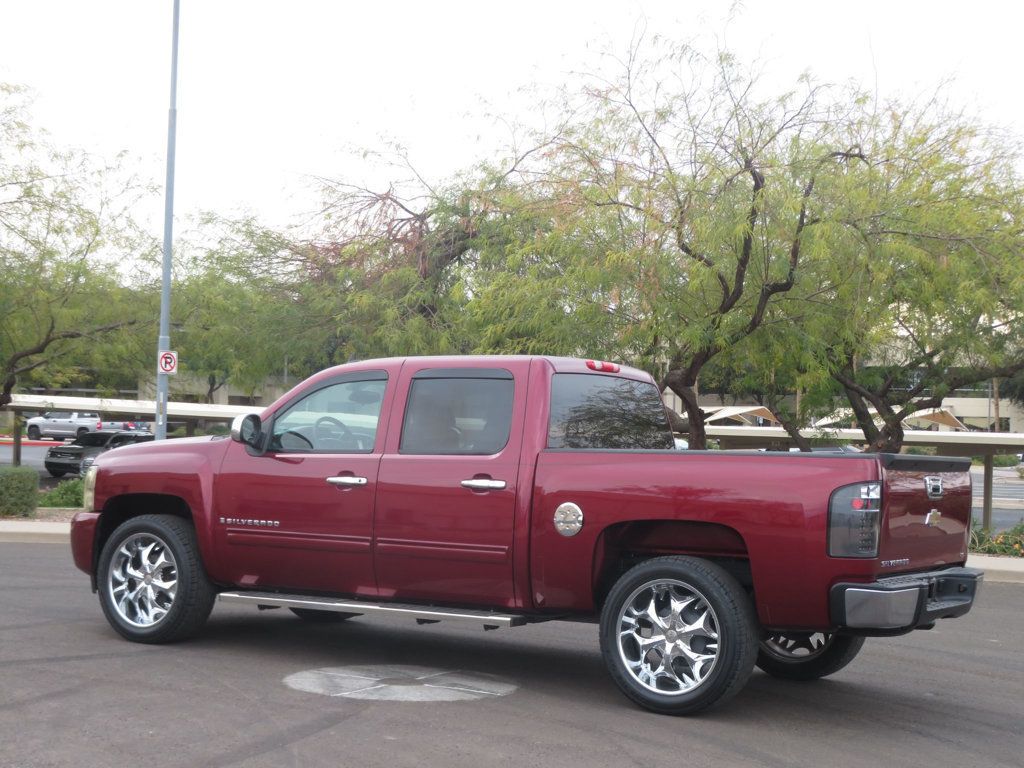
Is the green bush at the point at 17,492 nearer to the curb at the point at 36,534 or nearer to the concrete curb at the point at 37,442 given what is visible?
the curb at the point at 36,534

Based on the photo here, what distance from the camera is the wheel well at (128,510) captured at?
870 cm

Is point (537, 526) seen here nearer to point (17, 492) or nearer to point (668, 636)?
point (668, 636)

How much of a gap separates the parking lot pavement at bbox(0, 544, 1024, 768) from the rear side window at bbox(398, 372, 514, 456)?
144 centimetres

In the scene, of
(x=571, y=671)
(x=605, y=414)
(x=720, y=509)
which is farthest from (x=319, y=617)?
(x=720, y=509)

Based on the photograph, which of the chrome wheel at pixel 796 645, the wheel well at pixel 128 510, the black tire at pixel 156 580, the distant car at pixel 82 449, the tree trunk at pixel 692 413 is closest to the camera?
the chrome wheel at pixel 796 645

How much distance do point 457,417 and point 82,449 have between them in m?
26.9

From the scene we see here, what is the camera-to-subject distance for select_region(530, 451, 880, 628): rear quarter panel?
20.5 feet

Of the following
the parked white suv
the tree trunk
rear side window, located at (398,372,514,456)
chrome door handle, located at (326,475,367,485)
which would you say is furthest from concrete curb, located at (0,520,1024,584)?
the parked white suv

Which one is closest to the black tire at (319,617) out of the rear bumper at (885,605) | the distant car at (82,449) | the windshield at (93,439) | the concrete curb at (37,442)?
the rear bumper at (885,605)

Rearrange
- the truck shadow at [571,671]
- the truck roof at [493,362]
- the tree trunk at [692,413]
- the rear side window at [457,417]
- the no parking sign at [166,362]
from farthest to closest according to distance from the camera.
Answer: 1. the no parking sign at [166,362]
2. the tree trunk at [692,413]
3. the truck roof at [493,362]
4. the rear side window at [457,417]
5. the truck shadow at [571,671]

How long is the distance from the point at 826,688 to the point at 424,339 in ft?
50.3

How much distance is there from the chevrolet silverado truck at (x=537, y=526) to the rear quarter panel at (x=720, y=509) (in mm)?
11

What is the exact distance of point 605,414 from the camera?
7.92m

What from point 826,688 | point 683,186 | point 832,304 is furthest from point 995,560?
point 826,688
